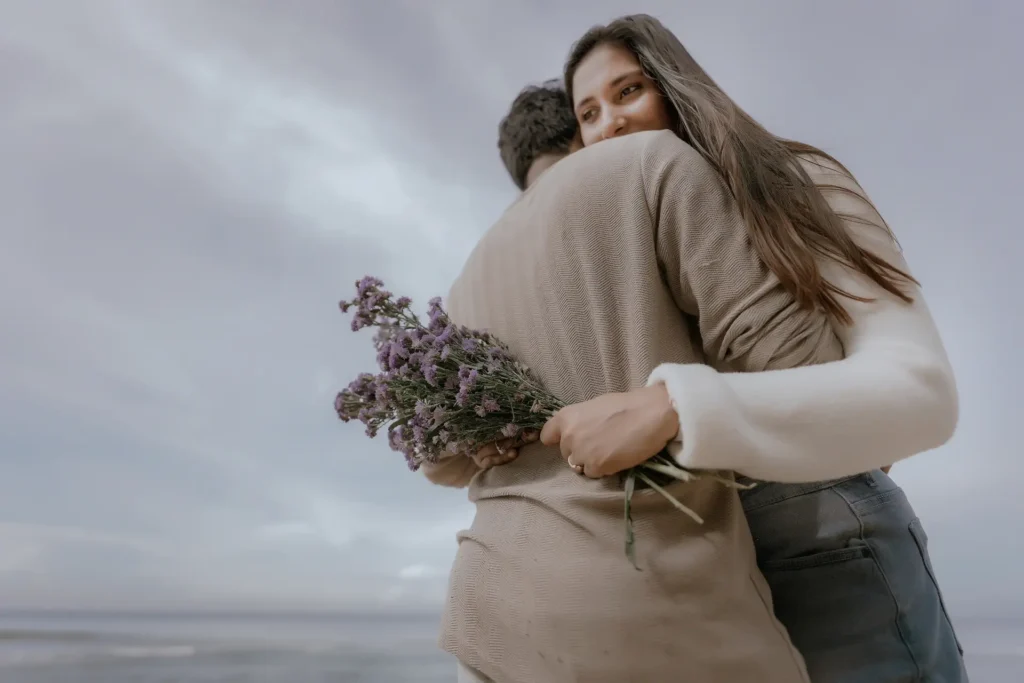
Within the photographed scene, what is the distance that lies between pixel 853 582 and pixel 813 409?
0.45 m

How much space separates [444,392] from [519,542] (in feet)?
0.81

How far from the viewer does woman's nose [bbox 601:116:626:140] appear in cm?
127

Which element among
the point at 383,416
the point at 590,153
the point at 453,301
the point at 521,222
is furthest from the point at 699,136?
the point at 383,416

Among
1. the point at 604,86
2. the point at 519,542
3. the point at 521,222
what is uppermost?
the point at 604,86

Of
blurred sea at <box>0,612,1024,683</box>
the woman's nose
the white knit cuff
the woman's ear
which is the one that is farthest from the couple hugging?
blurred sea at <box>0,612,1024,683</box>

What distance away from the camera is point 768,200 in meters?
0.93

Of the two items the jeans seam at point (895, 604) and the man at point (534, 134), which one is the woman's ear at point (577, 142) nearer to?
the man at point (534, 134)

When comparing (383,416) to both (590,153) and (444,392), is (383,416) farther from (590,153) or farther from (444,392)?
(590,153)

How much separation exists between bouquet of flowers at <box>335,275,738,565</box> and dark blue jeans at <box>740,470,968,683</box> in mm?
395

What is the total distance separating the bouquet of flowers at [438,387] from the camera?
97 cm

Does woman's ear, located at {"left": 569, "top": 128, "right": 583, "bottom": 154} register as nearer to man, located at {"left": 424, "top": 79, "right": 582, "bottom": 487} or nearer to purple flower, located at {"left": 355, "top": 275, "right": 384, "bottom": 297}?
man, located at {"left": 424, "top": 79, "right": 582, "bottom": 487}

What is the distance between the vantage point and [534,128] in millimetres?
1522

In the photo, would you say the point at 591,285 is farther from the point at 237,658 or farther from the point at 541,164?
the point at 237,658

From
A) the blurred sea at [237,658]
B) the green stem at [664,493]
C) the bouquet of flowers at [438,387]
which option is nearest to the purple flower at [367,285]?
the bouquet of flowers at [438,387]
